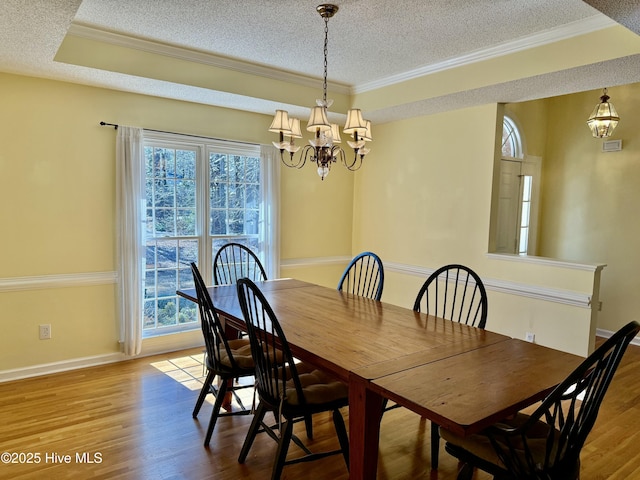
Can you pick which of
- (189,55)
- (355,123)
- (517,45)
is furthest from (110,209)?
(517,45)

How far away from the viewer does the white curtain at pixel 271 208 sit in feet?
15.0

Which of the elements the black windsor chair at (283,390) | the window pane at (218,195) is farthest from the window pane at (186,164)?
the black windsor chair at (283,390)

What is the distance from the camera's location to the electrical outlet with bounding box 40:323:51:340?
11.5ft

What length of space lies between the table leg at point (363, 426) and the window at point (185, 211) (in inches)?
114

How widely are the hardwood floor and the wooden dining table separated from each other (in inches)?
29.9

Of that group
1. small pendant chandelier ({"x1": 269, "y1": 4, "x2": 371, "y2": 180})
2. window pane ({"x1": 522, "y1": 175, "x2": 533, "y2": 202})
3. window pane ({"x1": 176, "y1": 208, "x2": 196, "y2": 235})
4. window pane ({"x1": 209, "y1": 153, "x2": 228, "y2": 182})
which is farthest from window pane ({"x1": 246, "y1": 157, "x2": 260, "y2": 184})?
window pane ({"x1": 522, "y1": 175, "x2": 533, "y2": 202})

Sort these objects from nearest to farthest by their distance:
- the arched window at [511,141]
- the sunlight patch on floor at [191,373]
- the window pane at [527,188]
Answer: the sunlight patch on floor at [191,373]
the arched window at [511,141]
the window pane at [527,188]

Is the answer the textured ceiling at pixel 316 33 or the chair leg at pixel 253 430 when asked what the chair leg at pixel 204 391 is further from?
the textured ceiling at pixel 316 33

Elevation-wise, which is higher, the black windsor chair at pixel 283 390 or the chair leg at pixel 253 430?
the black windsor chair at pixel 283 390

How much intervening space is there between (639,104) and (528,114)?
3.57ft

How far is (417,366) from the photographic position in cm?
177

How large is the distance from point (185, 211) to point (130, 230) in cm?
57

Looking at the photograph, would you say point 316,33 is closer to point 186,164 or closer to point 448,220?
point 186,164

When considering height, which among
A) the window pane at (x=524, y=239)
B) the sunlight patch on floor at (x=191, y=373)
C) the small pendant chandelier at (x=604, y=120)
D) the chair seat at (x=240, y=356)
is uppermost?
the small pendant chandelier at (x=604, y=120)
